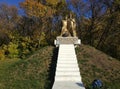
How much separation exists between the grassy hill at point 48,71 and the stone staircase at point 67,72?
0.41 m

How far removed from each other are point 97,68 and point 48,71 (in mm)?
2996

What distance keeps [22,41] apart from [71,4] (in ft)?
26.6

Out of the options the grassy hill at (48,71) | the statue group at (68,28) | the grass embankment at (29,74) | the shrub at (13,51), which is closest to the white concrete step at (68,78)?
the grassy hill at (48,71)

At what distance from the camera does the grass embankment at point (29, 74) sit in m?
15.8

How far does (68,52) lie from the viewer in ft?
66.7

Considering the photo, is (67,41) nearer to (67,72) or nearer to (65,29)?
(65,29)

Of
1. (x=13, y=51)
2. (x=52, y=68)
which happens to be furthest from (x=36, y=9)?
(x=52, y=68)

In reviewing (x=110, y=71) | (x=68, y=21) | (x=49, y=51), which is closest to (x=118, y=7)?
(x=68, y=21)

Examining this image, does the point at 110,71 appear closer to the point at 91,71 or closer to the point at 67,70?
the point at 91,71

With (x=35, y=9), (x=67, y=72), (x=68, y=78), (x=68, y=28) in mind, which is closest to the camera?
(x=68, y=78)

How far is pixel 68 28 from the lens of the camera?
24250 mm

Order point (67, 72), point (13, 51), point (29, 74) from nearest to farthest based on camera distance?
point (67, 72) < point (29, 74) < point (13, 51)

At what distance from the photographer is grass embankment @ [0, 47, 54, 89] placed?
15.8m

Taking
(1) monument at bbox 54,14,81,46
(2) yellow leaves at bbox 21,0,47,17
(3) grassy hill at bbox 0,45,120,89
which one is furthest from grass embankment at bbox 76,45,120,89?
(2) yellow leaves at bbox 21,0,47,17
